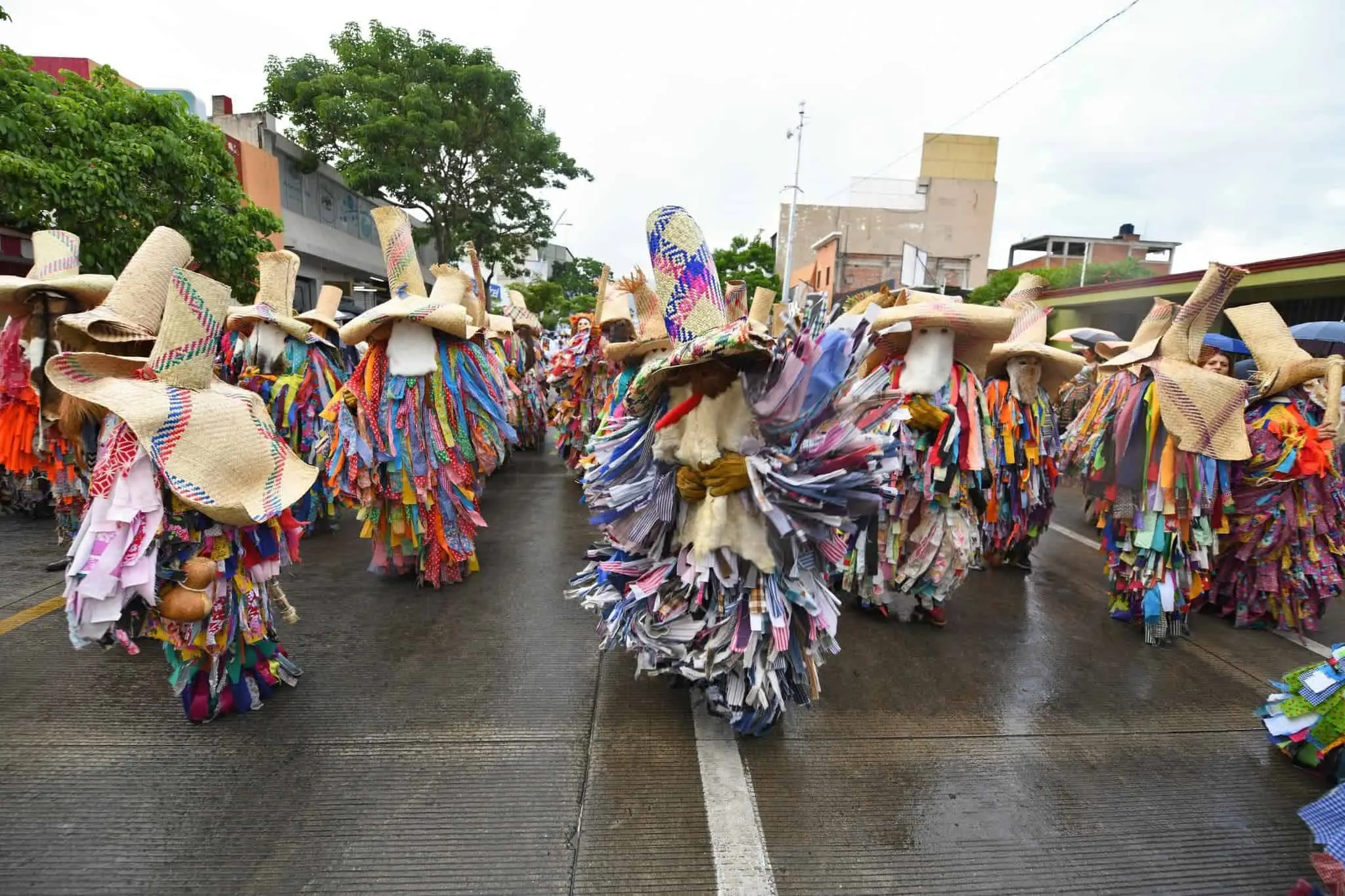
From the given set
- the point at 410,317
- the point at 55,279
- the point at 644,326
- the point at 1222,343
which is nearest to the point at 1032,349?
the point at 1222,343

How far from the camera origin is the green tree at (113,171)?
17.8ft

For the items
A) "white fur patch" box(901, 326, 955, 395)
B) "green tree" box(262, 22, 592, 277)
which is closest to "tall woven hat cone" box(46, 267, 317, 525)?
"white fur patch" box(901, 326, 955, 395)

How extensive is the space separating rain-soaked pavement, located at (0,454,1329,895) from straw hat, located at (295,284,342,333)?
8.62 ft

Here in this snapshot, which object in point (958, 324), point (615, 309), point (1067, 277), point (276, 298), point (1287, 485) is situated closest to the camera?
point (958, 324)

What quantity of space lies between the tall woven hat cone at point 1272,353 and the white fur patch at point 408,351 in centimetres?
445

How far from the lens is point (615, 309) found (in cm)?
615

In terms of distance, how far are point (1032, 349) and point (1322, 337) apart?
5.37ft

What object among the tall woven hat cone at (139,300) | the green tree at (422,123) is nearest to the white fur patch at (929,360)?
the tall woven hat cone at (139,300)

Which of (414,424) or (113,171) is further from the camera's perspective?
(113,171)

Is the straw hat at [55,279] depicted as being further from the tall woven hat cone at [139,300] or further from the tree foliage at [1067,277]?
the tree foliage at [1067,277]

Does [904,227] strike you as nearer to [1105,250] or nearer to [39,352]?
[1105,250]

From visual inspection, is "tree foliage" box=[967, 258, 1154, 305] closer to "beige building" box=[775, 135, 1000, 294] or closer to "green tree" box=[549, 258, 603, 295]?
"beige building" box=[775, 135, 1000, 294]

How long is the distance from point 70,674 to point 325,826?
1842 millimetres

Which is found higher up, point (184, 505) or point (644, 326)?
point (644, 326)
